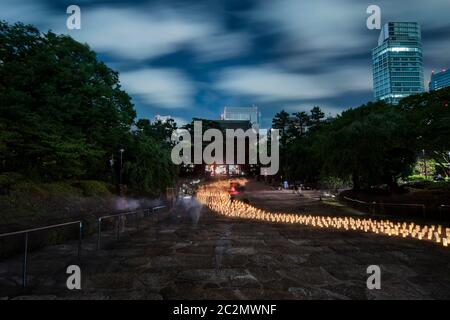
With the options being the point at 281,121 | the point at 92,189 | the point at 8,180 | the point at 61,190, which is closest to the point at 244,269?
the point at 8,180

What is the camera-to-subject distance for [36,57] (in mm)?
13688

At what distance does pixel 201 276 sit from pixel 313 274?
6.18 feet

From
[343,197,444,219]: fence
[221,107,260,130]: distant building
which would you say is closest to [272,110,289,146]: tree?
[343,197,444,219]: fence

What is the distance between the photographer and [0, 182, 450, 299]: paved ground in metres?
4.14

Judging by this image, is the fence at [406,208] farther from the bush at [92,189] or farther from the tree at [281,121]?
the tree at [281,121]

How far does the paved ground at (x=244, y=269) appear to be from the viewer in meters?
4.14

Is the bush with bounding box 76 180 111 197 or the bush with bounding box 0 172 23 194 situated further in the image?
the bush with bounding box 76 180 111 197

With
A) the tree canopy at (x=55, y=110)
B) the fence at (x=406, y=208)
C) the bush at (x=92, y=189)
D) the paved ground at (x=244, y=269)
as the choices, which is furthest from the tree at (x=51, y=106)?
the fence at (x=406, y=208)

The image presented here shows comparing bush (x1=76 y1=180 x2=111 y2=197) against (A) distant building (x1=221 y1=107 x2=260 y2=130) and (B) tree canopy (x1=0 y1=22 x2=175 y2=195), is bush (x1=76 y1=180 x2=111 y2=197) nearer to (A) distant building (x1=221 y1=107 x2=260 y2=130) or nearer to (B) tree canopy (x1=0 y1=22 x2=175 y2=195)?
(B) tree canopy (x1=0 y1=22 x2=175 y2=195)

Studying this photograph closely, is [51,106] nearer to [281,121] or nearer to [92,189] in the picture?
[92,189]

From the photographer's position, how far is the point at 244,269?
525cm

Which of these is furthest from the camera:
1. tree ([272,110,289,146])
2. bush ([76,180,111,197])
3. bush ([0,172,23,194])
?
tree ([272,110,289,146])
